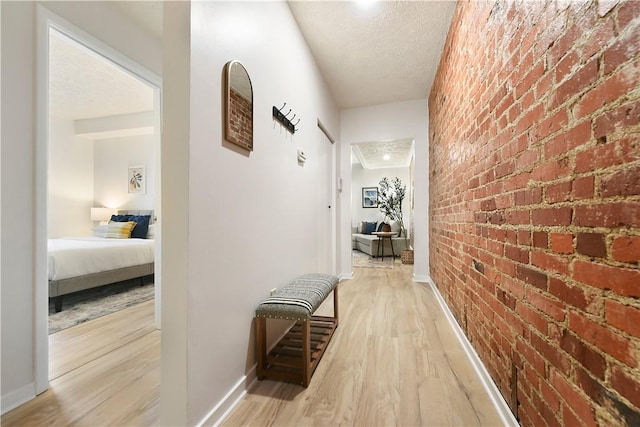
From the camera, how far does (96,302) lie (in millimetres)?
3055

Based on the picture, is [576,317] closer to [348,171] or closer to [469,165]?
[469,165]

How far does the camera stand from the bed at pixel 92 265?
2752mm

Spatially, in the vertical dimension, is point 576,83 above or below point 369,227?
above

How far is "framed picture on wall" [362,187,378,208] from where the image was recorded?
27.9ft

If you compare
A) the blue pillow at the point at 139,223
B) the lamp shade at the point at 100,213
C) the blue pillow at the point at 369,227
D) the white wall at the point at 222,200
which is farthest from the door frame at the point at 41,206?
the blue pillow at the point at 369,227

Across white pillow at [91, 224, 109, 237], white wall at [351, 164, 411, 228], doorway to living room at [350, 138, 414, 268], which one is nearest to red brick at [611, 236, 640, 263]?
doorway to living room at [350, 138, 414, 268]

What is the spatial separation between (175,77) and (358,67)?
258 cm

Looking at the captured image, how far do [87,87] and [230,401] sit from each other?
4.83 meters

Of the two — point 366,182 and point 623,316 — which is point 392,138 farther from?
point 366,182

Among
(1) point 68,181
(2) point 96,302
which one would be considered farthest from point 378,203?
(1) point 68,181

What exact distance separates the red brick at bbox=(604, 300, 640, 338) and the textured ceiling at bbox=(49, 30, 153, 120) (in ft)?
11.9

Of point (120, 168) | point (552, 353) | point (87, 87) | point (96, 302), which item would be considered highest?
point (87, 87)

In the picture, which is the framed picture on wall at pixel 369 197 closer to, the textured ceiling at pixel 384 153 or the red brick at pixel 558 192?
the textured ceiling at pixel 384 153

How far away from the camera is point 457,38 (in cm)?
215
